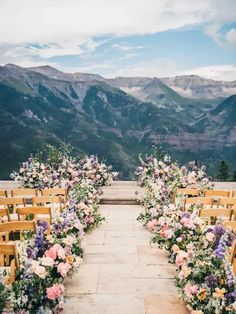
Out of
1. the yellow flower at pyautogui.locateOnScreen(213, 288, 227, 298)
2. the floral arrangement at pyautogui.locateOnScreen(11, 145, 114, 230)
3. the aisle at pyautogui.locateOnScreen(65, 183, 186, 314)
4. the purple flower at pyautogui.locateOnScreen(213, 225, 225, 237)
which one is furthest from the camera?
the floral arrangement at pyautogui.locateOnScreen(11, 145, 114, 230)

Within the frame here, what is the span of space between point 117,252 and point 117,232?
131cm

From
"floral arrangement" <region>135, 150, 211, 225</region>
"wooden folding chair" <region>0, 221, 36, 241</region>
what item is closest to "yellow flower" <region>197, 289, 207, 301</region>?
"wooden folding chair" <region>0, 221, 36, 241</region>

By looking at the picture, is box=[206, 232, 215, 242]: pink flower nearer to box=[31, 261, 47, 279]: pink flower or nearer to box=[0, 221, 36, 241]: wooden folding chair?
box=[31, 261, 47, 279]: pink flower

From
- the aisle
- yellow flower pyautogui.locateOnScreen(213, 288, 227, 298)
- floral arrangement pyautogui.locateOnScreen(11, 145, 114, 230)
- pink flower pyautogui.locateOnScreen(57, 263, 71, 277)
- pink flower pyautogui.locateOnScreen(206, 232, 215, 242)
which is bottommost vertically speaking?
the aisle

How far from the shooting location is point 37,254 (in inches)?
163

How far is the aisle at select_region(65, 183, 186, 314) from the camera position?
15.1 feet

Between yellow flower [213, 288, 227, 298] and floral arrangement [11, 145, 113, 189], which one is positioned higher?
yellow flower [213, 288, 227, 298]

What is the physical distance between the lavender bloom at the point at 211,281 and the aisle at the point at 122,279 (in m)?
0.74

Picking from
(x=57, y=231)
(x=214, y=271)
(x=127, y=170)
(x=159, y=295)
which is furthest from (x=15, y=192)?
(x=127, y=170)

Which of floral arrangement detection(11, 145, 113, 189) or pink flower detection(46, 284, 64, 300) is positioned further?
floral arrangement detection(11, 145, 113, 189)

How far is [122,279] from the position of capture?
5.39 metres

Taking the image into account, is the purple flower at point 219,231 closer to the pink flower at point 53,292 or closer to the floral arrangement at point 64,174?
the pink flower at point 53,292

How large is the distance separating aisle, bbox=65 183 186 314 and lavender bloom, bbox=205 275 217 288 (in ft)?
2.43

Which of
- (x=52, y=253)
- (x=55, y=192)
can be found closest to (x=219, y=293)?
(x=52, y=253)
